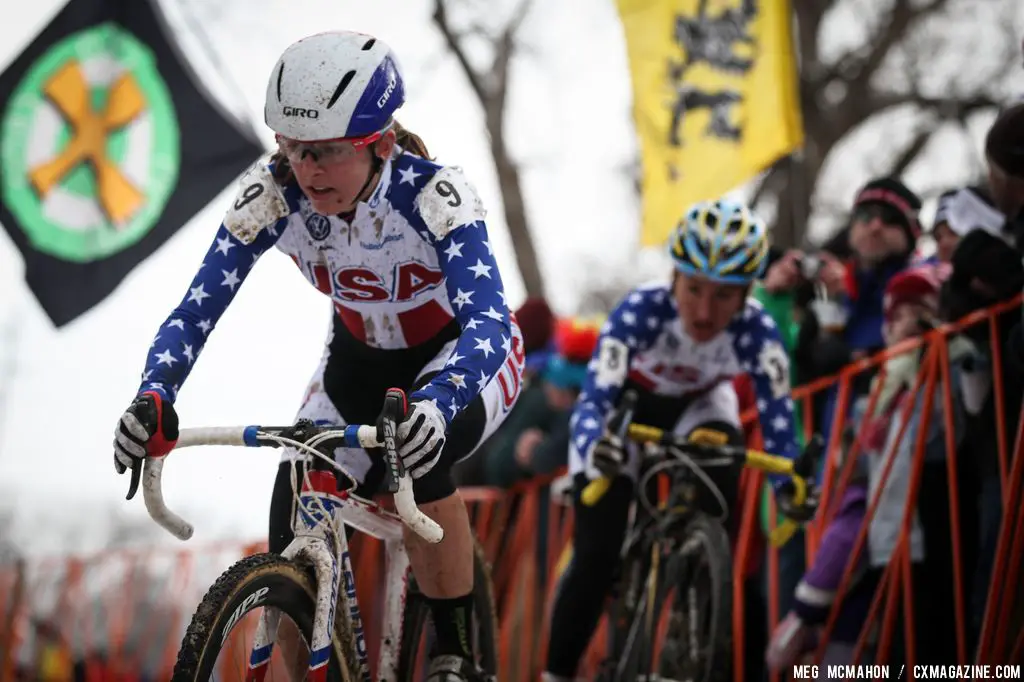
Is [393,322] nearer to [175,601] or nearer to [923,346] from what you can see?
[923,346]

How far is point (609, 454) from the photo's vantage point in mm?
5469

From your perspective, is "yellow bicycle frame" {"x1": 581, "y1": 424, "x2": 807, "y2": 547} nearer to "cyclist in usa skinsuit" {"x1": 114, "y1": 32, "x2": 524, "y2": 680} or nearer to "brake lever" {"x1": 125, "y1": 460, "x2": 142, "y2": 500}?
"cyclist in usa skinsuit" {"x1": 114, "y1": 32, "x2": 524, "y2": 680}

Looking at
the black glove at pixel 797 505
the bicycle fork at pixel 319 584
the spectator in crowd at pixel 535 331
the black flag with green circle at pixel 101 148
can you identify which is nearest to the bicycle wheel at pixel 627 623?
the black glove at pixel 797 505

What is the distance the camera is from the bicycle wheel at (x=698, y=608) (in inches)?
205

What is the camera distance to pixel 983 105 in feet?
60.1

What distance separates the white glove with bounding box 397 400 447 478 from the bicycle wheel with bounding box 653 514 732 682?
2140 mm

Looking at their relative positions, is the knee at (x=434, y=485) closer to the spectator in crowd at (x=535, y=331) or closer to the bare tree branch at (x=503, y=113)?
the spectator in crowd at (x=535, y=331)

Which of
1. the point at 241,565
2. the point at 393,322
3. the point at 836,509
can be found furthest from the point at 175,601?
the point at 241,565

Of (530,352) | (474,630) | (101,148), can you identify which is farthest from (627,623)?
(101,148)

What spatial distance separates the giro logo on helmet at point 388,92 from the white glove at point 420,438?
1027 millimetres

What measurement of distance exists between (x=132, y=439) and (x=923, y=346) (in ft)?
11.5

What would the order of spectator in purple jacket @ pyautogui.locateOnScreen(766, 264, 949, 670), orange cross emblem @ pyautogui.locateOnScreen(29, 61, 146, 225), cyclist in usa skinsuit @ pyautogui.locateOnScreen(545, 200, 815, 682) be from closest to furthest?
1. spectator in purple jacket @ pyautogui.locateOnScreen(766, 264, 949, 670)
2. cyclist in usa skinsuit @ pyautogui.locateOnScreen(545, 200, 815, 682)
3. orange cross emblem @ pyautogui.locateOnScreen(29, 61, 146, 225)

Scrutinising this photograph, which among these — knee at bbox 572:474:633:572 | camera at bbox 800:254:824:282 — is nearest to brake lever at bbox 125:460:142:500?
knee at bbox 572:474:633:572

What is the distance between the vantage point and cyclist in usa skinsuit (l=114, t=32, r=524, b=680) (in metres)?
3.91
